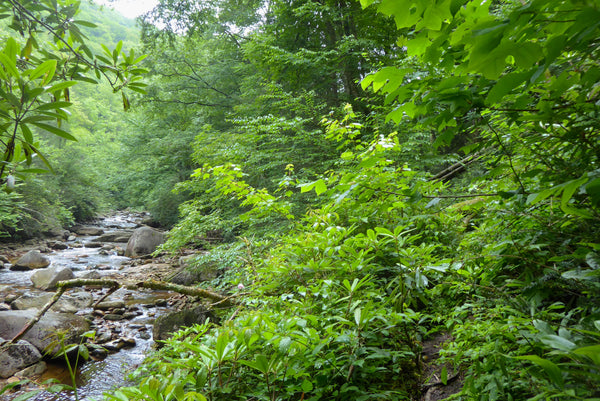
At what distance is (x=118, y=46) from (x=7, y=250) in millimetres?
16467

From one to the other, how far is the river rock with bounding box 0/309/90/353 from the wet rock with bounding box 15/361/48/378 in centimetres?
26

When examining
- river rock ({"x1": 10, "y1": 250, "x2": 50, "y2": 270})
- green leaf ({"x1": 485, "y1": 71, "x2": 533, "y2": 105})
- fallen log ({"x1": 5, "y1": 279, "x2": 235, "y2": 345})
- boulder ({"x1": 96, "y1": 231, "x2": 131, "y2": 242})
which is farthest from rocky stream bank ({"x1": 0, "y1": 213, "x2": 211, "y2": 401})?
boulder ({"x1": 96, "y1": 231, "x2": 131, "y2": 242})

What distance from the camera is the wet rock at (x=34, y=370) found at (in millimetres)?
4310

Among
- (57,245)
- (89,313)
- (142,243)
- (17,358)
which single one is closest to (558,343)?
(17,358)

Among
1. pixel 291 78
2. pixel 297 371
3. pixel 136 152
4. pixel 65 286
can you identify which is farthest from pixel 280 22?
pixel 136 152

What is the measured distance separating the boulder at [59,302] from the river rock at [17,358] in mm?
1610

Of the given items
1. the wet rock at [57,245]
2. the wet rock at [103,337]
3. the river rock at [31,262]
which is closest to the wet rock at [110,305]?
the wet rock at [103,337]

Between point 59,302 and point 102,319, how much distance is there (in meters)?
1.01

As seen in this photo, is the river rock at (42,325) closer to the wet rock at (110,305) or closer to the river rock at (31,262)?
the wet rock at (110,305)

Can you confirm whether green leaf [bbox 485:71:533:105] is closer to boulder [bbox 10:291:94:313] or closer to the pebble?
the pebble

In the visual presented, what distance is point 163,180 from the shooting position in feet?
46.2

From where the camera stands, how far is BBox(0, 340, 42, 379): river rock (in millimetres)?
4330

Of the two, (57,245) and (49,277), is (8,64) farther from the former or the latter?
(57,245)

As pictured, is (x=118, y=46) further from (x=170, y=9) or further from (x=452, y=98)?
(x=170, y=9)
